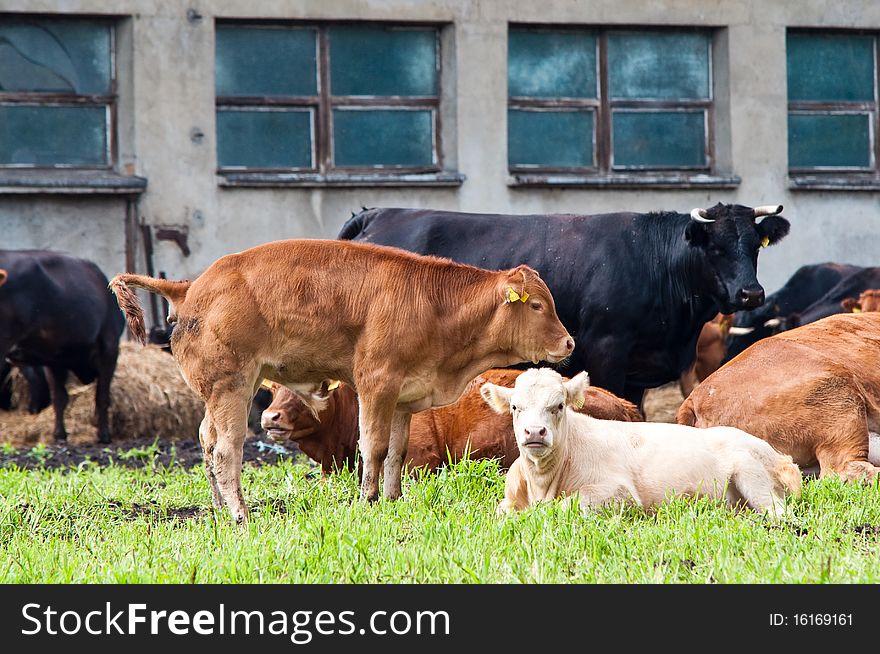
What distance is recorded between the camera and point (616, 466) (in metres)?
7.44

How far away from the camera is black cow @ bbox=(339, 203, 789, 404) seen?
35.6ft

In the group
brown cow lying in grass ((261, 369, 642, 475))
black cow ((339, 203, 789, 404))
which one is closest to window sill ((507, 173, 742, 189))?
black cow ((339, 203, 789, 404))

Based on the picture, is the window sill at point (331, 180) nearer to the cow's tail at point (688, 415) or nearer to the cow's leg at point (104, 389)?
the cow's leg at point (104, 389)

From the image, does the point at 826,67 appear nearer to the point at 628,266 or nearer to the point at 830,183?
the point at 830,183

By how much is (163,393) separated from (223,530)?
827 cm

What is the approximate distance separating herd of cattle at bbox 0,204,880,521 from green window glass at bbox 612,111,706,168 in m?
7.65

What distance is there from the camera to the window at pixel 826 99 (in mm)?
19484

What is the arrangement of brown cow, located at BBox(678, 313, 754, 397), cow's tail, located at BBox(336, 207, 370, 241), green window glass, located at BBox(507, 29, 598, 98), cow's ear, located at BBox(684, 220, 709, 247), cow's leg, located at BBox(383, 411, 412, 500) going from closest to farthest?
cow's leg, located at BBox(383, 411, 412, 500) < cow's ear, located at BBox(684, 220, 709, 247) < cow's tail, located at BBox(336, 207, 370, 241) < brown cow, located at BBox(678, 313, 754, 397) < green window glass, located at BBox(507, 29, 598, 98)

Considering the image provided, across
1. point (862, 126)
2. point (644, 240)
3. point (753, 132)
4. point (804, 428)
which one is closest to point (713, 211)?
point (644, 240)

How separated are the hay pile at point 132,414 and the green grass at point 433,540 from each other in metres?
6.09

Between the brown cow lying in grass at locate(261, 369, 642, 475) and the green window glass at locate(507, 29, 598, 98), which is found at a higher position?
the green window glass at locate(507, 29, 598, 98)

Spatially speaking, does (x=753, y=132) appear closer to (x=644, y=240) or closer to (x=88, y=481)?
(x=644, y=240)

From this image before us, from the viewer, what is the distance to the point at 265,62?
1778 centimetres

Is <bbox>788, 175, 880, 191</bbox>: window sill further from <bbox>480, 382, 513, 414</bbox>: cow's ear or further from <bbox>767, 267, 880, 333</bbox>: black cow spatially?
<bbox>480, 382, 513, 414</bbox>: cow's ear
